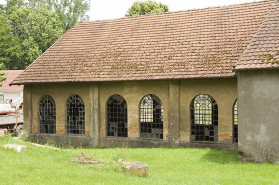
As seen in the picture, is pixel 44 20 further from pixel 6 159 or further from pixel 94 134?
pixel 6 159

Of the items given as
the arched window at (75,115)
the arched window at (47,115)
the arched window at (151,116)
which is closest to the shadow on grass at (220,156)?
the arched window at (151,116)

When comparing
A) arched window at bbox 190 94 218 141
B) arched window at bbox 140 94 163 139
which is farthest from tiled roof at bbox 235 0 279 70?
arched window at bbox 140 94 163 139

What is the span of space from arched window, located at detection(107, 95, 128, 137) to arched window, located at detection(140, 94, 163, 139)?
945 millimetres

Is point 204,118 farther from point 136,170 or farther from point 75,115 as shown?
point 136,170

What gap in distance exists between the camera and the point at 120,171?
11.9 m

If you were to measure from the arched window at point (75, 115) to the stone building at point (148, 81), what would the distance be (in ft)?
0.18

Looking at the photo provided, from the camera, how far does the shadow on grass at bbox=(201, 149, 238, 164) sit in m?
15.9

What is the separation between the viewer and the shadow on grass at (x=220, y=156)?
52.3 feet

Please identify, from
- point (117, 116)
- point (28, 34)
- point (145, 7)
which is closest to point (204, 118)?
point (117, 116)

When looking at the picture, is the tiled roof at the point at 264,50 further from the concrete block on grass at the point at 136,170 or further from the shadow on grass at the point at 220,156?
the concrete block on grass at the point at 136,170

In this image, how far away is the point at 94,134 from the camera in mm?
22578

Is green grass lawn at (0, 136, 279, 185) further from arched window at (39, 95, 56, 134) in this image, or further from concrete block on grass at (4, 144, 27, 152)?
arched window at (39, 95, 56, 134)

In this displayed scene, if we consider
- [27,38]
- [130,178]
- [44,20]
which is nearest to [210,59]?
[130,178]

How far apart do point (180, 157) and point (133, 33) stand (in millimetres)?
9526
